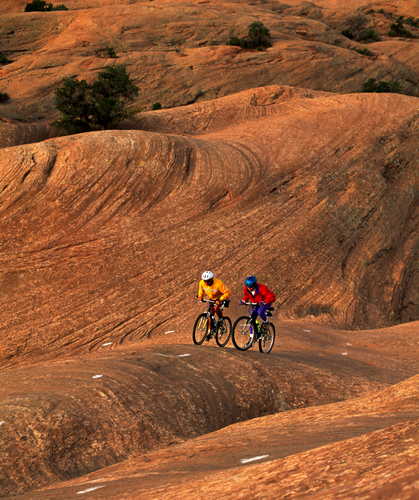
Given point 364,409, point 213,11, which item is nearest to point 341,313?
point 364,409

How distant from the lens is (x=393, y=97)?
111 feet

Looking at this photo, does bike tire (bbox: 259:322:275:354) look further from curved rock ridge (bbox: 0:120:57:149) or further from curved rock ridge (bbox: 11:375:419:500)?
curved rock ridge (bbox: 0:120:57:149)

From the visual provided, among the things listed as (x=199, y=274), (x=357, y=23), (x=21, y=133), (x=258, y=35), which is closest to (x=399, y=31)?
(x=357, y=23)

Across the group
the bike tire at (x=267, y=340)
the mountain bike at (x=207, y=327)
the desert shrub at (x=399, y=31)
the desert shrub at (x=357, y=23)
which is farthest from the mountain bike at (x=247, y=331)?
the desert shrub at (x=399, y=31)

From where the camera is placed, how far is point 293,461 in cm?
471

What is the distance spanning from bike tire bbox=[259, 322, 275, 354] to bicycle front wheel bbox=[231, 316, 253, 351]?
49cm

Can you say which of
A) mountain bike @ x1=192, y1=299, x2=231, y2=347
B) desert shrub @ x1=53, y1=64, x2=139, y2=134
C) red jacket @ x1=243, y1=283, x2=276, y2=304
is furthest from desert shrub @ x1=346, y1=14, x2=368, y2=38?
mountain bike @ x1=192, y1=299, x2=231, y2=347

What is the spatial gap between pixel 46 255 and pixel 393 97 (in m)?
26.4

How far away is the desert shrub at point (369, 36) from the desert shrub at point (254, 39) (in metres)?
22.6

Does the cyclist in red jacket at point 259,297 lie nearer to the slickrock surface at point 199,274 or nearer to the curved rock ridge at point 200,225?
the slickrock surface at point 199,274

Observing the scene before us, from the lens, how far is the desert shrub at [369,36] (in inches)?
2569

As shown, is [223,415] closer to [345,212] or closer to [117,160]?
[117,160]

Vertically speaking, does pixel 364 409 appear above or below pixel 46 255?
below

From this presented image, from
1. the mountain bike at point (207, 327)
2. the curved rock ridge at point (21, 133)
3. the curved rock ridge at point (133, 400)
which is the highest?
the curved rock ridge at point (21, 133)
